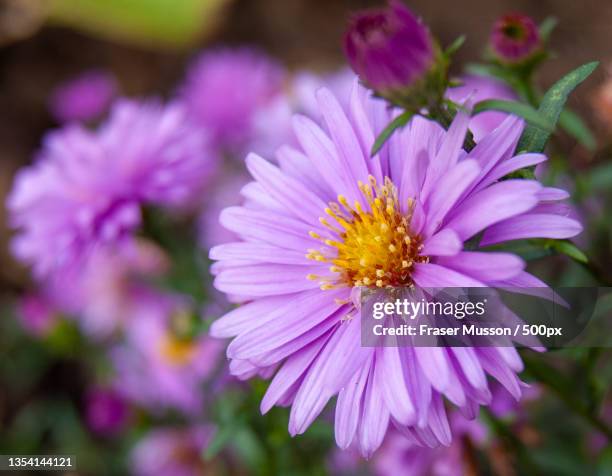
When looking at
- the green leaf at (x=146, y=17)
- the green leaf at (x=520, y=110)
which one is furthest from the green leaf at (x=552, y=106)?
the green leaf at (x=146, y=17)

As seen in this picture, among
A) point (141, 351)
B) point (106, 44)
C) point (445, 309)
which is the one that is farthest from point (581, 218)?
point (106, 44)

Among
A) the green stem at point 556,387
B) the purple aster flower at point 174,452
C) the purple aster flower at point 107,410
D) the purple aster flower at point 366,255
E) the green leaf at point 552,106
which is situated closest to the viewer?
the purple aster flower at point 366,255

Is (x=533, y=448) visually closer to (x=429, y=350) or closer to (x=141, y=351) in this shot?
(x=429, y=350)

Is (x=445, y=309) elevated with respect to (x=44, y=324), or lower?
lower

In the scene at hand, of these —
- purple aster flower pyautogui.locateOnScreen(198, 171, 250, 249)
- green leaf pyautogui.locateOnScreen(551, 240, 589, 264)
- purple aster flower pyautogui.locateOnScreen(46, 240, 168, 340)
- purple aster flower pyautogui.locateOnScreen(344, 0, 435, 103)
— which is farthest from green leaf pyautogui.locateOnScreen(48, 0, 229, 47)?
green leaf pyautogui.locateOnScreen(551, 240, 589, 264)

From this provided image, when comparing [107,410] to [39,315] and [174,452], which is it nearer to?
[174,452]

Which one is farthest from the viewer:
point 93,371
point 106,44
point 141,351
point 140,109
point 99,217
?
point 106,44

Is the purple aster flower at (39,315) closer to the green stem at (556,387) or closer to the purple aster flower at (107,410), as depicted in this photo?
the purple aster flower at (107,410)
